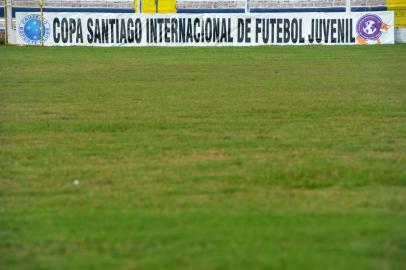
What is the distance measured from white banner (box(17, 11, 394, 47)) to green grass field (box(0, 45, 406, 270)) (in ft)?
49.4

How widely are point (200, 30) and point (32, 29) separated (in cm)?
702

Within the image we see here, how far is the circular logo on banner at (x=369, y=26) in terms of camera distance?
3462 cm

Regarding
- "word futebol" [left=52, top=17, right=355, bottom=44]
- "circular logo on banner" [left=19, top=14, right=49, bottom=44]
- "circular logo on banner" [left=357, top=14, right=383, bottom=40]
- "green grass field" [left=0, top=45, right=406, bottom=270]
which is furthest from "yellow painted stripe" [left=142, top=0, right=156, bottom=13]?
"green grass field" [left=0, top=45, right=406, bottom=270]

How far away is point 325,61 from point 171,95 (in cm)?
975

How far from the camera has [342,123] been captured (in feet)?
42.3

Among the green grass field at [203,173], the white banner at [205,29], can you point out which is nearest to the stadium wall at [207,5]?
the white banner at [205,29]

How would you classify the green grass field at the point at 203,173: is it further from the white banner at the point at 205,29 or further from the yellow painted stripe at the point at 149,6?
the yellow painted stripe at the point at 149,6

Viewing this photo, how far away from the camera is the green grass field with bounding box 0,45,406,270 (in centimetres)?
627

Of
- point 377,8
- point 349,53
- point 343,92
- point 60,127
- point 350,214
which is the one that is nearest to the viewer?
point 350,214

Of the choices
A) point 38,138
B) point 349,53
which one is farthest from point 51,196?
point 349,53

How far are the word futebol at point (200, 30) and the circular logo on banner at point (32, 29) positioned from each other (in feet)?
1.24

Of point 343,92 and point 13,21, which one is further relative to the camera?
point 13,21

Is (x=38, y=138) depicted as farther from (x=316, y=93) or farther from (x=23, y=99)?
(x=316, y=93)

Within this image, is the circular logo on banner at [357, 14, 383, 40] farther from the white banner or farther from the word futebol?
the word futebol
